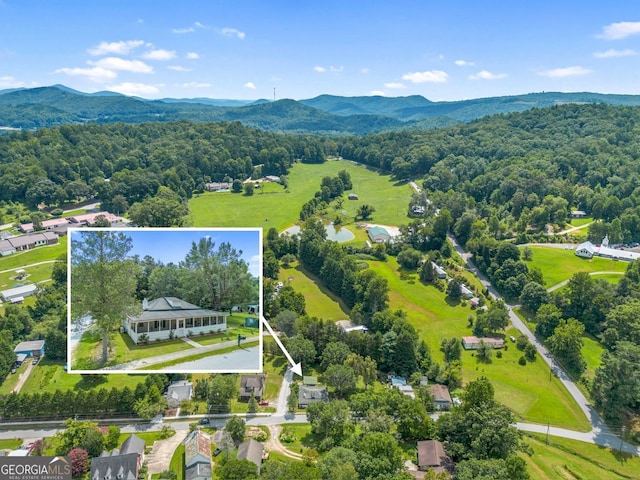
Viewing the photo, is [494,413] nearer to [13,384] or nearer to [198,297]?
[198,297]

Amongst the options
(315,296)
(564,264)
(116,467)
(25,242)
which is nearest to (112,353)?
(116,467)

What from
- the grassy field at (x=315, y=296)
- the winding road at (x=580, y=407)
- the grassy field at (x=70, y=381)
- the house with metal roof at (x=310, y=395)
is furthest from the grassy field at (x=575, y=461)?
the grassy field at (x=70, y=381)

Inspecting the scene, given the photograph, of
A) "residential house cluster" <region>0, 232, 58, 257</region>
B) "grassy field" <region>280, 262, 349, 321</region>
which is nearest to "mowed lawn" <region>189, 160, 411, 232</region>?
"grassy field" <region>280, 262, 349, 321</region>

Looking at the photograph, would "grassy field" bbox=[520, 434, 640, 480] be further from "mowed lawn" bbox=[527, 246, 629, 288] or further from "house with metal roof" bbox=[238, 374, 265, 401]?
"mowed lawn" bbox=[527, 246, 629, 288]

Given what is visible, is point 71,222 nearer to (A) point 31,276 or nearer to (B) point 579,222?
(A) point 31,276

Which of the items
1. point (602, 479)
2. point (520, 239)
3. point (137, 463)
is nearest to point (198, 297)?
point (137, 463)
